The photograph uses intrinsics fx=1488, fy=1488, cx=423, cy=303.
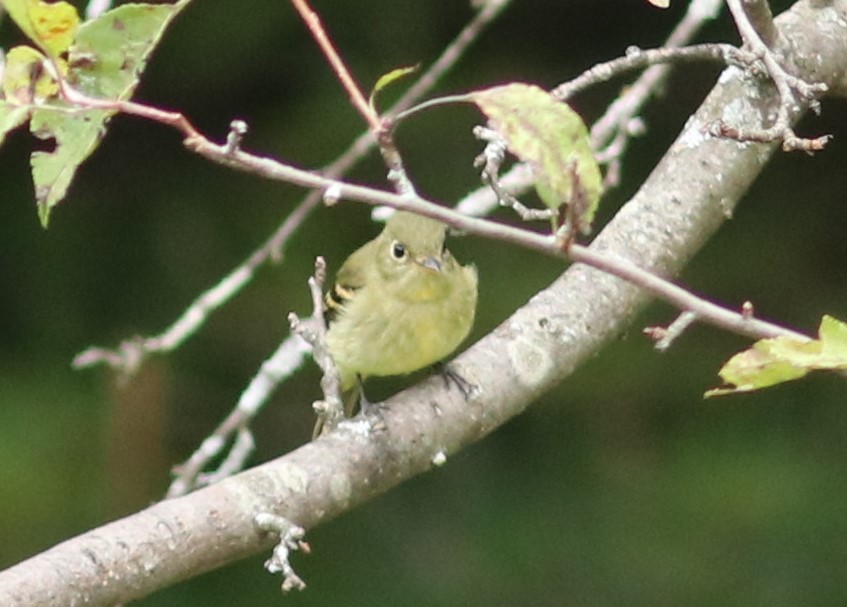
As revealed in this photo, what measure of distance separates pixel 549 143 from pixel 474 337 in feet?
9.04

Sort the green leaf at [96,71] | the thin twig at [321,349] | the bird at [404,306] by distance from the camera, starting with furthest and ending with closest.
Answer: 1. the bird at [404,306]
2. the thin twig at [321,349]
3. the green leaf at [96,71]

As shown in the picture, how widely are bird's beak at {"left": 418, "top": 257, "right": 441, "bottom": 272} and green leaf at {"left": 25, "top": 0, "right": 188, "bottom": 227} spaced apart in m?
1.44

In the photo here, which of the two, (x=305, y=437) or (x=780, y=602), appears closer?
(x=780, y=602)

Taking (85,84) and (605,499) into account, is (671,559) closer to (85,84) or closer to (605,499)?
(605,499)

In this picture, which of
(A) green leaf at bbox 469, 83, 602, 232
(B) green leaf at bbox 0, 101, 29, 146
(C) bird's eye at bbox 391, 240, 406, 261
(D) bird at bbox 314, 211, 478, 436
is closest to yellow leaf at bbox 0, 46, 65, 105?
(B) green leaf at bbox 0, 101, 29, 146

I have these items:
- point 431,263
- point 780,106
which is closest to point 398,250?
point 431,263

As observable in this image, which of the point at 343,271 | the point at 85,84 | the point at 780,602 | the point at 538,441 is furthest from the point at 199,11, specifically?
the point at 85,84

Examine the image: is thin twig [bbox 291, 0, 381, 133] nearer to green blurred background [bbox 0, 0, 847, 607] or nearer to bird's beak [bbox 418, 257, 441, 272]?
bird's beak [bbox 418, 257, 441, 272]

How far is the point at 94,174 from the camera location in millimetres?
4309

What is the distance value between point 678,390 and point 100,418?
1.60 meters

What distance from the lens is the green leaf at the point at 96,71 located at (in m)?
1.48

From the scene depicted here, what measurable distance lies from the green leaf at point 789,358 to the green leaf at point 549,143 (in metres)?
0.18

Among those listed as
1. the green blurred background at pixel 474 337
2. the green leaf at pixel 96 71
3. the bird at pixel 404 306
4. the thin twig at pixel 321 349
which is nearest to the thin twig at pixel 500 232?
the green leaf at pixel 96 71

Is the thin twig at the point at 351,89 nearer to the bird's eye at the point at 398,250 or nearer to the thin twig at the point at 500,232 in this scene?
the thin twig at the point at 500,232
